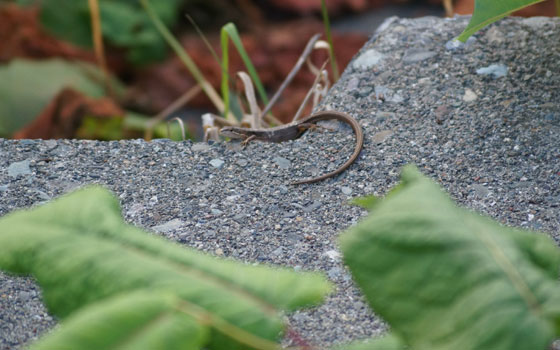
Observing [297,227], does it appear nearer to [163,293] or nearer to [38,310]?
[38,310]

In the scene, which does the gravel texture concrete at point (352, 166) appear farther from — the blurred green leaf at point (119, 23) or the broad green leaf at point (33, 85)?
the blurred green leaf at point (119, 23)

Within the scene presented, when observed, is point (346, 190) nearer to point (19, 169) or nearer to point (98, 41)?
point (19, 169)

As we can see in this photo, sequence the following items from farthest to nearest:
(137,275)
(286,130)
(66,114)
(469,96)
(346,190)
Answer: (66,114) < (286,130) < (469,96) < (346,190) < (137,275)

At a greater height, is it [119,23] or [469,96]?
[469,96]

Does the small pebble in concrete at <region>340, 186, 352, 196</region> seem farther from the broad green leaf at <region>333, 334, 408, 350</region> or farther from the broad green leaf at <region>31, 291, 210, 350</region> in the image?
the broad green leaf at <region>31, 291, 210, 350</region>

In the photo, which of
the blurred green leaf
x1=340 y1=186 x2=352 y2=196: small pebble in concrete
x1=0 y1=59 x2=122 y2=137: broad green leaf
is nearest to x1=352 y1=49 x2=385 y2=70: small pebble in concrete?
x1=340 y1=186 x2=352 y2=196: small pebble in concrete

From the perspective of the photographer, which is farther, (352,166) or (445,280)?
(352,166)

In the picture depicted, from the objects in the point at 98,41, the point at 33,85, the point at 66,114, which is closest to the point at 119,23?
the point at 98,41

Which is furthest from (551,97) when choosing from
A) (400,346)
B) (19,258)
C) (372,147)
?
(19,258)
